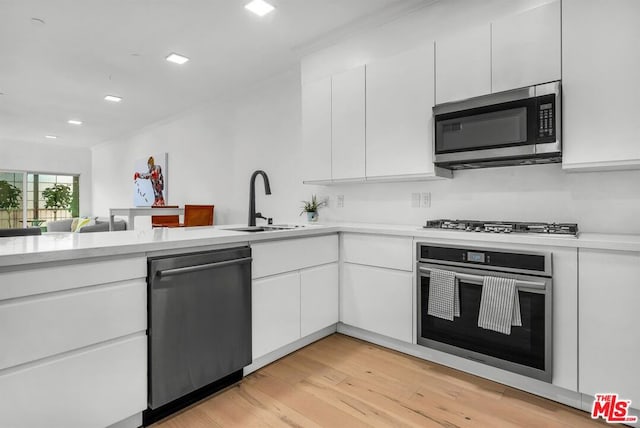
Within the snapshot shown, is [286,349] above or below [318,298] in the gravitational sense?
below

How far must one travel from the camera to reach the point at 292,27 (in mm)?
2875

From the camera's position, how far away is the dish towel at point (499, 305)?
1904 millimetres

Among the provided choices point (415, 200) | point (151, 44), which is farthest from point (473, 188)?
point (151, 44)

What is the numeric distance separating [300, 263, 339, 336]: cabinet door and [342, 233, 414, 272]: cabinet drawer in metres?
0.20

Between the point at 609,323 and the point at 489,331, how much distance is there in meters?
0.56

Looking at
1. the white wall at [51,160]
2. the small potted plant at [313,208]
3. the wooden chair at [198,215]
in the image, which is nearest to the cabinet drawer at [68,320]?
the small potted plant at [313,208]

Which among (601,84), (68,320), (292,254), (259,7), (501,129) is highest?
(259,7)

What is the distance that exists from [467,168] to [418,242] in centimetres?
70

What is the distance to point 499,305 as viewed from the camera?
1.93m

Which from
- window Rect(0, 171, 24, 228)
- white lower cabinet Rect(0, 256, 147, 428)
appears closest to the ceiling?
white lower cabinet Rect(0, 256, 147, 428)

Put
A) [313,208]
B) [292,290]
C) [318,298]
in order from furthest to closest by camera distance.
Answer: [313,208] → [318,298] → [292,290]

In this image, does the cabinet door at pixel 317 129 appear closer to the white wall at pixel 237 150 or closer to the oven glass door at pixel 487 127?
the white wall at pixel 237 150

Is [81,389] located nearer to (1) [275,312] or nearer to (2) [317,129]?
(1) [275,312]

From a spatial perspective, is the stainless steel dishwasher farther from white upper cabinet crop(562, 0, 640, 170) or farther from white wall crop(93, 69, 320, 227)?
white upper cabinet crop(562, 0, 640, 170)
